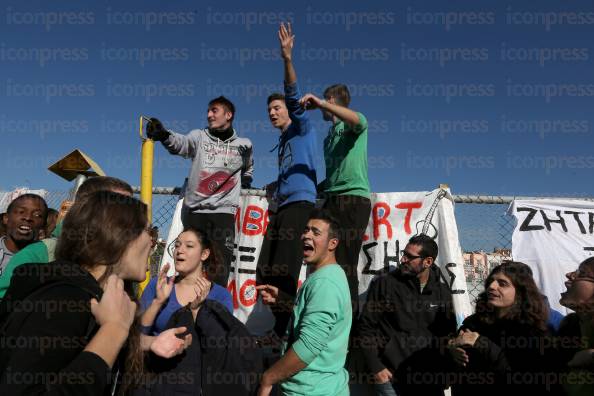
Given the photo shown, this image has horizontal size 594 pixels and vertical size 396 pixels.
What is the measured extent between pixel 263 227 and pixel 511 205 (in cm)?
284

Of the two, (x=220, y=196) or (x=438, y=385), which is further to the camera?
(x=220, y=196)

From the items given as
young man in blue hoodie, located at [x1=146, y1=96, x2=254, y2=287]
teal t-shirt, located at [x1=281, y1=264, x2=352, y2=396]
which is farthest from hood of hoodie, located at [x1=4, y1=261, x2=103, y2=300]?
young man in blue hoodie, located at [x1=146, y1=96, x2=254, y2=287]

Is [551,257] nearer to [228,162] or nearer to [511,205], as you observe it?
[511,205]

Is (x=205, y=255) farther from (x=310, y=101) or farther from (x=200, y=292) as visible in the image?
(x=310, y=101)

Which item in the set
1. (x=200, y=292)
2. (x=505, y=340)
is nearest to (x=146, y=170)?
(x=200, y=292)

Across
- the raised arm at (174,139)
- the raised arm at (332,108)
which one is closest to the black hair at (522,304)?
the raised arm at (332,108)

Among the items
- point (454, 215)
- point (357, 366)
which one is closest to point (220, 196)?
point (357, 366)

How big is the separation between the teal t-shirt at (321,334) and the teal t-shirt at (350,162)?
1.24 metres

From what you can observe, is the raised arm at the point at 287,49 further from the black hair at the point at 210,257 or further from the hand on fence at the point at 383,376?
the hand on fence at the point at 383,376

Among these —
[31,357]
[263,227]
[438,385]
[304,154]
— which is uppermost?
[304,154]

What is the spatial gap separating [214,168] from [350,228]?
5.24ft

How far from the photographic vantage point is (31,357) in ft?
4.51

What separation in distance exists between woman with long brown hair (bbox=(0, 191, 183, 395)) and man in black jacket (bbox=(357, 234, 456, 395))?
2539 mm

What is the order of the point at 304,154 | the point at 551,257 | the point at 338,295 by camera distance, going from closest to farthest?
the point at 338,295
the point at 304,154
the point at 551,257
